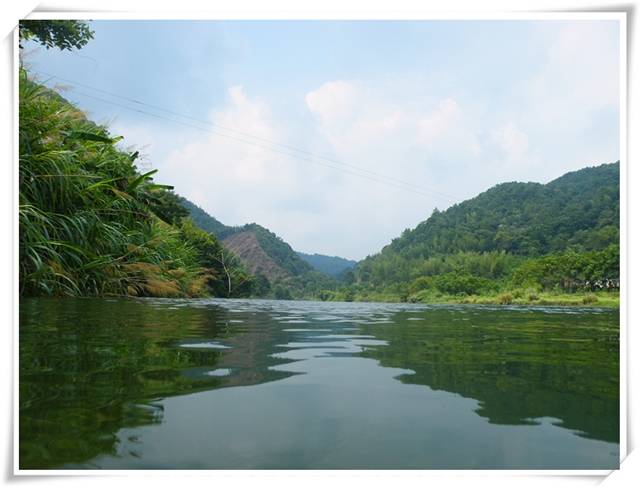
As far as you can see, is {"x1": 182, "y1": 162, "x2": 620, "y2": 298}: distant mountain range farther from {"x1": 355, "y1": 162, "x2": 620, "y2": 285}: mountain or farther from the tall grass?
the tall grass

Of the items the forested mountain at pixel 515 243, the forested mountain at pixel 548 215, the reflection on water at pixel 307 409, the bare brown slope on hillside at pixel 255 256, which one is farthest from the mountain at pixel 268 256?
the reflection on water at pixel 307 409

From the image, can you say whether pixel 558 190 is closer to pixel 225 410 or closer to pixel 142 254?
pixel 142 254

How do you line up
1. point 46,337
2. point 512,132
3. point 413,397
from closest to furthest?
point 413,397 < point 46,337 < point 512,132

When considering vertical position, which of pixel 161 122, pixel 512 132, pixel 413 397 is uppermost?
pixel 161 122

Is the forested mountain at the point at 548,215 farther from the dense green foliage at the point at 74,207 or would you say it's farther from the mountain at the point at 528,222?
the dense green foliage at the point at 74,207

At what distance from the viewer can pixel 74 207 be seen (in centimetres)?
411

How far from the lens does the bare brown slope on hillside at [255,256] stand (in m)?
55.9

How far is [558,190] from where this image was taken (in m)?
13.1

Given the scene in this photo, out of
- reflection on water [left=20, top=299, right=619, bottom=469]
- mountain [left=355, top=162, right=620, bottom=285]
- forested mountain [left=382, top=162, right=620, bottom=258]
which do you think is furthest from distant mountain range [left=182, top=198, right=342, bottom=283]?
reflection on water [left=20, top=299, right=619, bottom=469]

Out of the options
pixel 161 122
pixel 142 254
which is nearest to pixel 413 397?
pixel 142 254
